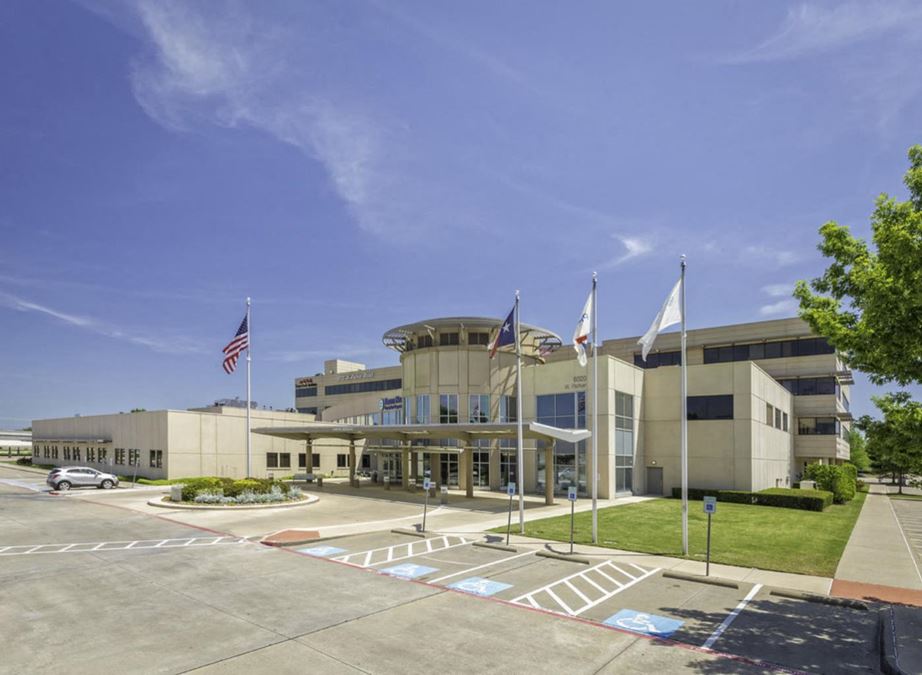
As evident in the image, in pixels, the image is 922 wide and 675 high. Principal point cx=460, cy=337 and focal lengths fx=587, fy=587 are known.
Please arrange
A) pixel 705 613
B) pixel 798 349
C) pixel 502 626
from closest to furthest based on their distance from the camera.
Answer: pixel 502 626 < pixel 705 613 < pixel 798 349

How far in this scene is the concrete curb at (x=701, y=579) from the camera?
15.6m

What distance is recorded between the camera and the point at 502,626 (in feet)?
39.8

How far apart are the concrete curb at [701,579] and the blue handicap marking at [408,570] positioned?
669cm

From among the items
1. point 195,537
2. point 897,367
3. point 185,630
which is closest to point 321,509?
point 195,537

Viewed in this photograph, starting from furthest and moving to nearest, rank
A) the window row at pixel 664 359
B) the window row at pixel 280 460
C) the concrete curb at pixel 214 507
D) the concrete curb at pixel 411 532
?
the window row at pixel 664 359 < the window row at pixel 280 460 < the concrete curb at pixel 214 507 < the concrete curb at pixel 411 532

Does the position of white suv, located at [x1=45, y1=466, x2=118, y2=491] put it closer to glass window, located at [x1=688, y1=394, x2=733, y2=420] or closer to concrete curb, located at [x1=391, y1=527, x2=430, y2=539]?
concrete curb, located at [x1=391, y1=527, x2=430, y2=539]

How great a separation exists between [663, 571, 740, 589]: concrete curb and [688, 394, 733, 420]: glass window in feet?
81.0

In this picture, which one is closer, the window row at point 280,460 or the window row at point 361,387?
the window row at point 280,460

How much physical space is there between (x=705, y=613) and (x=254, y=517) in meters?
21.5

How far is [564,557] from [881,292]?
1176 centimetres

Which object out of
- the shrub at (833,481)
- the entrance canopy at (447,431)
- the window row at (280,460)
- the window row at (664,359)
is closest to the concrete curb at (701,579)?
the entrance canopy at (447,431)

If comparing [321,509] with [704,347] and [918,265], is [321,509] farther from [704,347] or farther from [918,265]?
[704,347]

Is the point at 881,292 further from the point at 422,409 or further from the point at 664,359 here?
the point at 664,359

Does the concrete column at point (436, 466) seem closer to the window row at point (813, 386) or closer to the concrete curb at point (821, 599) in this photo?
the concrete curb at point (821, 599)
